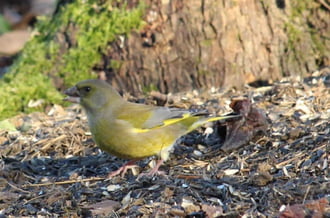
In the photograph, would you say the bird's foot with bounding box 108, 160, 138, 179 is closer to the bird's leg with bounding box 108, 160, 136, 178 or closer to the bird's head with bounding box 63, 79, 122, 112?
the bird's leg with bounding box 108, 160, 136, 178

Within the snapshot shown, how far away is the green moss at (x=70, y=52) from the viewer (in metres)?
7.46

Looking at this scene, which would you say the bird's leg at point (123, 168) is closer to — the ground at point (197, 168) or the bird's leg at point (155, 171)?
the ground at point (197, 168)

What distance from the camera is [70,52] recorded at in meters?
7.62

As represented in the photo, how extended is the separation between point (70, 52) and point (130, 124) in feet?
8.19

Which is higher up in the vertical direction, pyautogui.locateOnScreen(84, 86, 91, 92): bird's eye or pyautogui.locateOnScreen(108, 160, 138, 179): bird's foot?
pyautogui.locateOnScreen(84, 86, 91, 92): bird's eye

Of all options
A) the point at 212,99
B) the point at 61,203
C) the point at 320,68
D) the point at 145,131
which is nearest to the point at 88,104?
the point at 145,131

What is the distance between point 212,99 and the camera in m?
6.82

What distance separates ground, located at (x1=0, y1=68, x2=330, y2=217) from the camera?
14.0ft

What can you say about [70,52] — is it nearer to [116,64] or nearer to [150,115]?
[116,64]

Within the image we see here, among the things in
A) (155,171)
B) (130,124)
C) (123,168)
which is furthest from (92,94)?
(155,171)

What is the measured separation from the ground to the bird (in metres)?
0.17

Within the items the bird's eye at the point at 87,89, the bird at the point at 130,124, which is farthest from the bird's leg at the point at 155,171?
the bird's eye at the point at 87,89

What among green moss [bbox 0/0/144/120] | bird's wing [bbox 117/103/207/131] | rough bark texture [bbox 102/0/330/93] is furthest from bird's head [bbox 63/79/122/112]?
green moss [bbox 0/0/144/120]

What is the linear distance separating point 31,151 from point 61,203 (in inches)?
59.7
